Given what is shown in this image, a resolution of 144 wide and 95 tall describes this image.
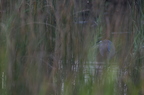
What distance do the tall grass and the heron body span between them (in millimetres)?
24

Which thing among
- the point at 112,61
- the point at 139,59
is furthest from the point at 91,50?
the point at 139,59

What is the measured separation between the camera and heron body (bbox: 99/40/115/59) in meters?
2.23

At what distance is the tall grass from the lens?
2.09m

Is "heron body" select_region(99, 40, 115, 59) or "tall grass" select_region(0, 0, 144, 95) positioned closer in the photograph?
"tall grass" select_region(0, 0, 144, 95)

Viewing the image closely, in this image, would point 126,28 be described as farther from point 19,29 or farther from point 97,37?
point 19,29

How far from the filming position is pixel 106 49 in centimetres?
229

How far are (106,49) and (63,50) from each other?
0.26m

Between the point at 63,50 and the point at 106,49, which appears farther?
the point at 106,49

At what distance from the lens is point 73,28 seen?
2227 millimetres

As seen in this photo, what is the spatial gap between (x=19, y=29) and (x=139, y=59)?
663mm

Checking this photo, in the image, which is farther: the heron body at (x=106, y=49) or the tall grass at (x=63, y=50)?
the heron body at (x=106, y=49)

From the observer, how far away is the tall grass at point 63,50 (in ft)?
6.86

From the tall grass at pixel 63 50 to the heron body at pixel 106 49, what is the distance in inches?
1.0

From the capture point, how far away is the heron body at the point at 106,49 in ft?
7.31
